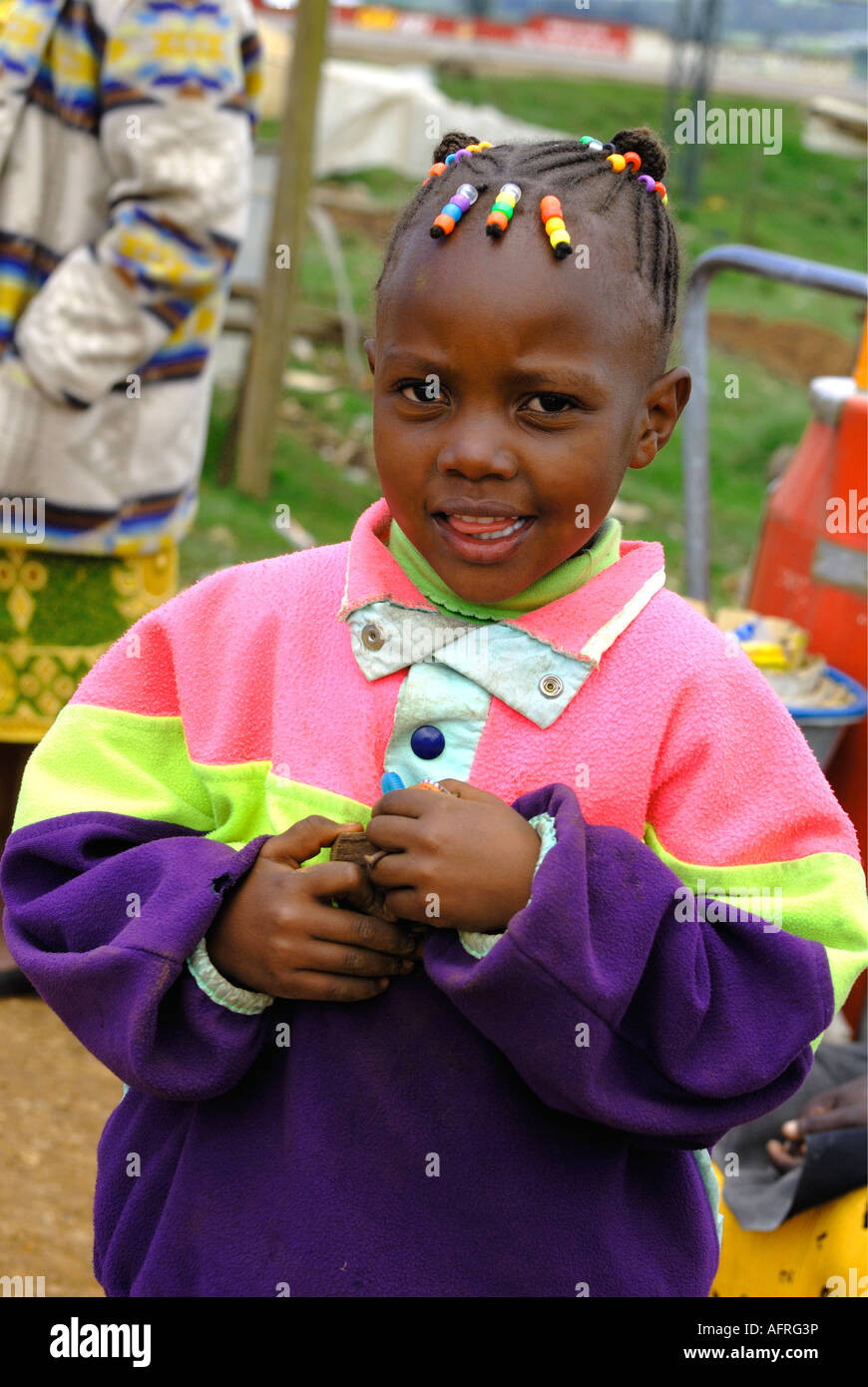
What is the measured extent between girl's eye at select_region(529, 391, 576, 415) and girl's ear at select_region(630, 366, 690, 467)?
0.38ft

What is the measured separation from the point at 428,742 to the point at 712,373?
12424 mm

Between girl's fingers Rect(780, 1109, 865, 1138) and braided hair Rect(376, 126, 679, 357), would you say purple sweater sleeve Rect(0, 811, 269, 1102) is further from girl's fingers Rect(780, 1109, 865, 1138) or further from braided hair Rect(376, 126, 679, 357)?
girl's fingers Rect(780, 1109, 865, 1138)

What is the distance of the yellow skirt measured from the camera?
3.47 metres

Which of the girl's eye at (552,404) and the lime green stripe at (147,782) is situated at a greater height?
the girl's eye at (552,404)

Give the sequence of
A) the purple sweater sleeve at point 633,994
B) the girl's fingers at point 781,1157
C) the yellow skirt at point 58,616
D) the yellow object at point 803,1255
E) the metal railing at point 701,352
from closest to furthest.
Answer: the purple sweater sleeve at point 633,994, the yellow object at point 803,1255, the girl's fingers at point 781,1157, the metal railing at point 701,352, the yellow skirt at point 58,616

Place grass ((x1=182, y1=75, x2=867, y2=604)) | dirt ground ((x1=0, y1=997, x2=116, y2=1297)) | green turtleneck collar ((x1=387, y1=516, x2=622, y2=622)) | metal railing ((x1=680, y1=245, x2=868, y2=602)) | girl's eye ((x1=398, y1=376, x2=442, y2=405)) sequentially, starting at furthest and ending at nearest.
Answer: grass ((x1=182, y1=75, x2=867, y2=604))
metal railing ((x1=680, y1=245, x2=868, y2=602))
dirt ground ((x1=0, y1=997, x2=116, y2=1297))
green turtleneck collar ((x1=387, y1=516, x2=622, y2=622))
girl's eye ((x1=398, y1=376, x2=442, y2=405))

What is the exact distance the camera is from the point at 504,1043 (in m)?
1.38

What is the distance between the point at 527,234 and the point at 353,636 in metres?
0.43

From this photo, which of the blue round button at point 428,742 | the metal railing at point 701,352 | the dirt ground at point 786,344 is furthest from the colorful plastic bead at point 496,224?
the dirt ground at point 786,344

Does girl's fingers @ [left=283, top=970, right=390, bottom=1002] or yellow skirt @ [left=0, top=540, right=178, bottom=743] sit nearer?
girl's fingers @ [left=283, top=970, right=390, bottom=1002]

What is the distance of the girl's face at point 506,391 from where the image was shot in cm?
139

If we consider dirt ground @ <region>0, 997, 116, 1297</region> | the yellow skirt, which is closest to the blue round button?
dirt ground @ <region>0, 997, 116, 1297</region>

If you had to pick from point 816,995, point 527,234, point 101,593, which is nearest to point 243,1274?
point 816,995

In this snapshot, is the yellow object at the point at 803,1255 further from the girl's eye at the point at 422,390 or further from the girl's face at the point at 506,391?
the girl's eye at the point at 422,390
